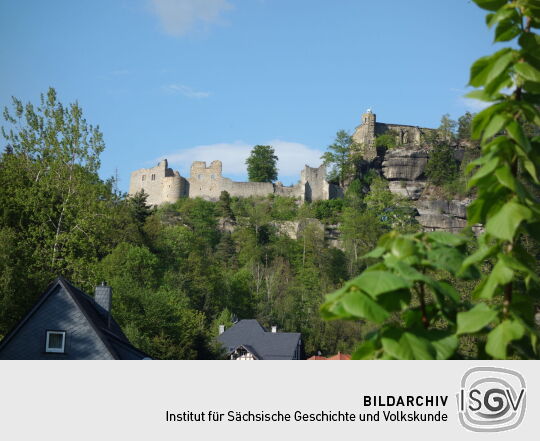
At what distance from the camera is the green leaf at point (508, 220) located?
78.1 inches

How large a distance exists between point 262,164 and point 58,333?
3101 inches

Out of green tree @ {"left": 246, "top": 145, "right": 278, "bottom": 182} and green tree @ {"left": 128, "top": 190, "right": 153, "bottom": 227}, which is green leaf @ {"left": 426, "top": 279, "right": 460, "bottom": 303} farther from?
green tree @ {"left": 246, "top": 145, "right": 278, "bottom": 182}

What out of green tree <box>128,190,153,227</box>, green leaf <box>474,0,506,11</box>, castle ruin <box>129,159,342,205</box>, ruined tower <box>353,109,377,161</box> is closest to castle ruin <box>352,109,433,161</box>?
ruined tower <box>353,109,377,161</box>

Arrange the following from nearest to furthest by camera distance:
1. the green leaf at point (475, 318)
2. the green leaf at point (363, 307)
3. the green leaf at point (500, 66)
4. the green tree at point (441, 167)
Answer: the green leaf at point (363, 307) < the green leaf at point (475, 318) < the green leaf at point (500, 66) < the green tree at point (441, 167)

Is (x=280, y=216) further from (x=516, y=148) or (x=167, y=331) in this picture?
(x=516, y=148)

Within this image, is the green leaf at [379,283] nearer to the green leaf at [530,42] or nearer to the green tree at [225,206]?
the green leaf at [530,42]

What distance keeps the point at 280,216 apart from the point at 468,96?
84.7m

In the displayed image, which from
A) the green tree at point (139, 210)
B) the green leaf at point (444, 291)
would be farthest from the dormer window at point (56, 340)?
the green tree at point (139, 210)

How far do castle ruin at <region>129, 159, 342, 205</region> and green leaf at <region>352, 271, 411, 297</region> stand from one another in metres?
88.0

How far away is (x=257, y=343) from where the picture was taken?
165 feet

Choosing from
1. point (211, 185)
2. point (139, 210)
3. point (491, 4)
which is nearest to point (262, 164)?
point (211, 185)

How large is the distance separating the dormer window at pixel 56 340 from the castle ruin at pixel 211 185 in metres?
72.1

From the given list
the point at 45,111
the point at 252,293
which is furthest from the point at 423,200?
the point at 45,111

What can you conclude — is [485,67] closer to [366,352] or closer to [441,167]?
[366,352]
